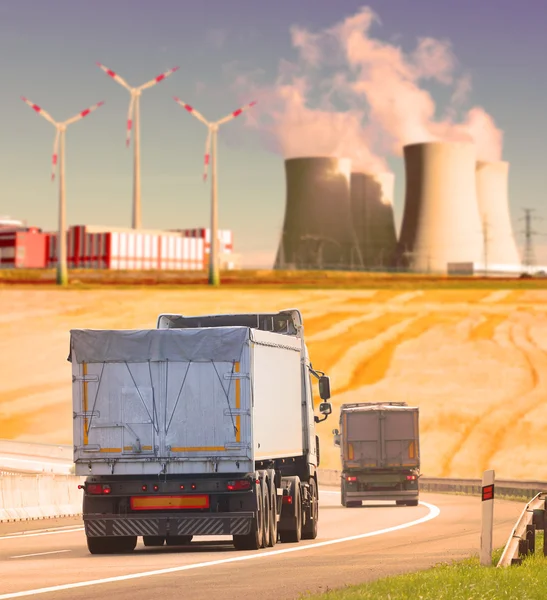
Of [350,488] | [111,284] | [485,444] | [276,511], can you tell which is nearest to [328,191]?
[111,284]

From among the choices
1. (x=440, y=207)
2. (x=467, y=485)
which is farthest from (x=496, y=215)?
(x=467, y=485)

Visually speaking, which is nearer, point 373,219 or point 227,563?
point 227,563

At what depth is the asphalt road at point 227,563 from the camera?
575 inches

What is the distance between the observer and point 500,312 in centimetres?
10819

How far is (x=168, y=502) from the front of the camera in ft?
67.9

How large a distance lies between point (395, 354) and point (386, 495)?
5086 cm

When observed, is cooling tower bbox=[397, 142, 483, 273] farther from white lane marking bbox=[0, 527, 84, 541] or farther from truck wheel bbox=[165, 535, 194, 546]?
truck wheel bbox=[165, 535, 194, 546]

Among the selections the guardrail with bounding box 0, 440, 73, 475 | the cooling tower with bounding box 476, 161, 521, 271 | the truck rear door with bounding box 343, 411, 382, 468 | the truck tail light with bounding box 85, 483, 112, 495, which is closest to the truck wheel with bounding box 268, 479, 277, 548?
the truck tail light with bounding box 85, 483, 112, 495

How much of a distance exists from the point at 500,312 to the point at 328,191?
63177 millimetres

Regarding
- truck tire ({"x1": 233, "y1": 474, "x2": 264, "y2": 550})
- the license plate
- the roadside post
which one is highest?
the roadside post

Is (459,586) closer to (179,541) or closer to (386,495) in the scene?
(179,541)

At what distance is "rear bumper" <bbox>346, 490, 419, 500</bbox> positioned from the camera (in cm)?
4122

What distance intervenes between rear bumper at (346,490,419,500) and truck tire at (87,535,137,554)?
A: 2009 cm

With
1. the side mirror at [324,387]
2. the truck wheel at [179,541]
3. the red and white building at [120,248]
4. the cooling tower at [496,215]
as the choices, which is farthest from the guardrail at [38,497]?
the red and white building at [120,248]
